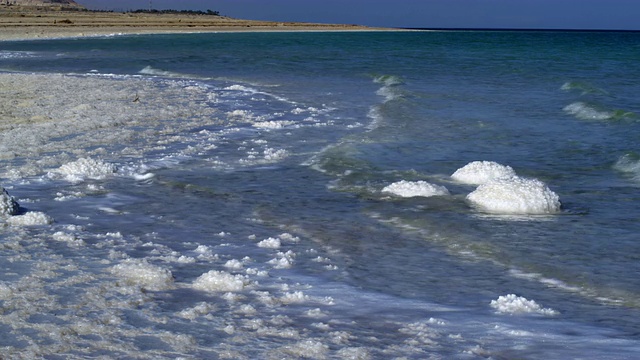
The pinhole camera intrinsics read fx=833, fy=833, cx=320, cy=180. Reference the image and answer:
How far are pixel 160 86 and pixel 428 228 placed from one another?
15.2m

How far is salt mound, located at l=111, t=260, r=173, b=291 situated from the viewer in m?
5.43

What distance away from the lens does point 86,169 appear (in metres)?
9.10

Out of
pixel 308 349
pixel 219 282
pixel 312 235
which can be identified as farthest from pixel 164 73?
pixel 308 349

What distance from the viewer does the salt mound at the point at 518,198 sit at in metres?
7.80

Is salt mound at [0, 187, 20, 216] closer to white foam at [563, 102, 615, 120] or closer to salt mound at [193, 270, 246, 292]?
salt mound at [193, 270, 246, 292]

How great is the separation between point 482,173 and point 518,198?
4.68 ft

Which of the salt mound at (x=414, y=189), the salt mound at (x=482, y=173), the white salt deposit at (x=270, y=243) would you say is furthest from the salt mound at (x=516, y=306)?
the salt mound at (x=482, y=173)

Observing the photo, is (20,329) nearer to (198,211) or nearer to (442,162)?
(198,211)

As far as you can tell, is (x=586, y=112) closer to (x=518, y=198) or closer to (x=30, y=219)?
(x=518, y=198)

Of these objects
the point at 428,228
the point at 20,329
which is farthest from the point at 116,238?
the point at 428,228

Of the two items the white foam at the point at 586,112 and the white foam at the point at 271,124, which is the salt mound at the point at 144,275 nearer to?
the white foam at the point at 271,124

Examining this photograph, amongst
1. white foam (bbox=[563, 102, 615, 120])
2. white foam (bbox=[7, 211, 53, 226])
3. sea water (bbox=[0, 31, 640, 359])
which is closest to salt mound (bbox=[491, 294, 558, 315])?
sea water (bbox=[0, 31, 640, 359])

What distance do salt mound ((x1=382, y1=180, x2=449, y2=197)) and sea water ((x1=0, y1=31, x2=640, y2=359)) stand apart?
1.1 inches

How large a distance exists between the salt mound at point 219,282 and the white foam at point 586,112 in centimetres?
1237
